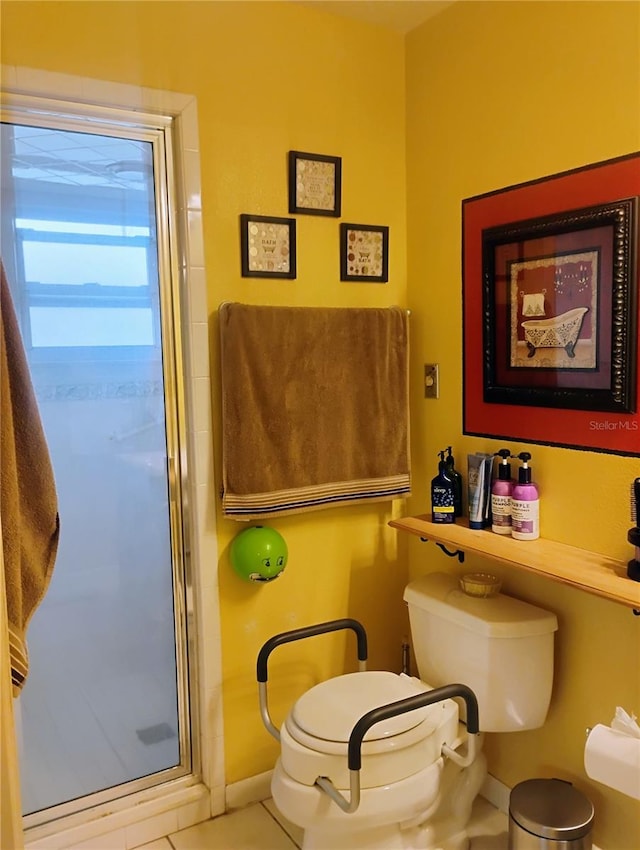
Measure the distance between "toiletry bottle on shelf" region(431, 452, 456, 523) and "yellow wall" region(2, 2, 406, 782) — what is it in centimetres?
30

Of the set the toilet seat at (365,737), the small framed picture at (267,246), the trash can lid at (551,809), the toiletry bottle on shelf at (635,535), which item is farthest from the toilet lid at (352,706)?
the small framed picture at (267,246)

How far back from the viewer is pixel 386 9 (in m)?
2.10

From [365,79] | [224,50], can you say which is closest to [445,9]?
[365,79]

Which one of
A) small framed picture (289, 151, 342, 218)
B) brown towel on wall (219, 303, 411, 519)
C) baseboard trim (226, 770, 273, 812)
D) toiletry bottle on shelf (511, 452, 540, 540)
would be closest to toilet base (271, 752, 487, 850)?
baseboard trim (226, 770, 273, 812)

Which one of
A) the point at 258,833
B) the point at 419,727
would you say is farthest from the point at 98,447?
the point at 258,833

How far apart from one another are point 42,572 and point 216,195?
46.1 inches

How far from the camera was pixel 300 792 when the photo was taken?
169cm

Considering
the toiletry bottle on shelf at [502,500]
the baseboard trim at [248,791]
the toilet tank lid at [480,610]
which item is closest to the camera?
the toilet tank lid at [480,610]

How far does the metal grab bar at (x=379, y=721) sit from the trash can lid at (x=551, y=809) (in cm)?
→ 23

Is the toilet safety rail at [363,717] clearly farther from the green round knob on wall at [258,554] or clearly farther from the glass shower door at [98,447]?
the glass shower door at [98,447]

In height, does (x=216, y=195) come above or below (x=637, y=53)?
below

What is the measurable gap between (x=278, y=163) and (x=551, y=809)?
6.37ft

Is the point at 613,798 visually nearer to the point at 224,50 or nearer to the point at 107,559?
the point at 107,559

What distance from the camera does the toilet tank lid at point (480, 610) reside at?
1817mm
